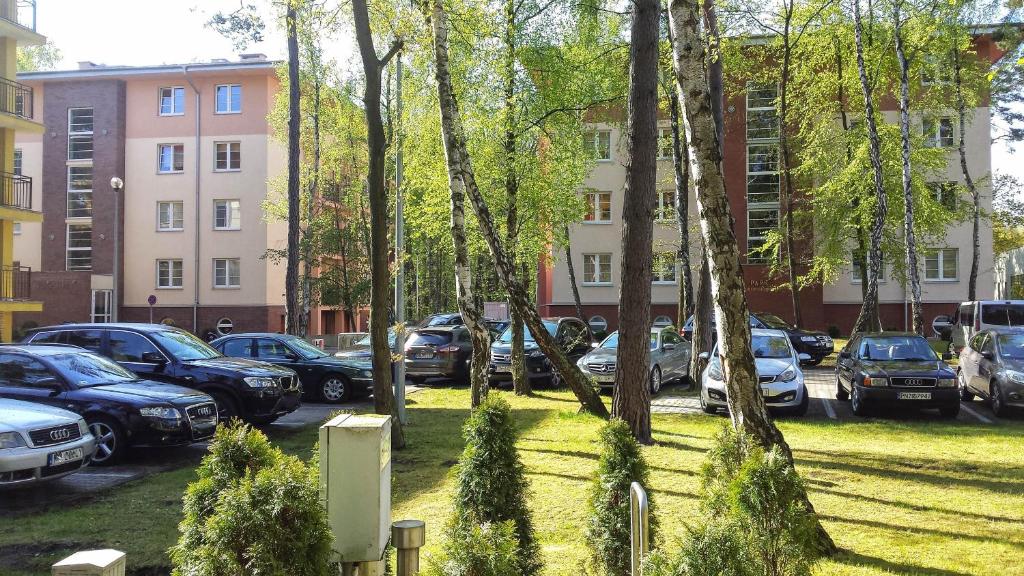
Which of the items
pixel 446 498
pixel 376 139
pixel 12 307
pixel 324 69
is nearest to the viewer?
pixel 446 498

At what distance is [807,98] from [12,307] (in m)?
29.3

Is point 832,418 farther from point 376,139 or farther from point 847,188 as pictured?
point 847,188

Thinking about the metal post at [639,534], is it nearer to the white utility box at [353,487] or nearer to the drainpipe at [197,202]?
the white utility box at [353,487]

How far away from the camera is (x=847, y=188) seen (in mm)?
29734

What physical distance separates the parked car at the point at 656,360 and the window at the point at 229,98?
28648mm

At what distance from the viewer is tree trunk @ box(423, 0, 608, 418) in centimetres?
1216

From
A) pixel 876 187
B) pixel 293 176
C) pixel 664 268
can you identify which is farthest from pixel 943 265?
pixel 293 176

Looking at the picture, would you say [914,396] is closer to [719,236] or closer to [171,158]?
[719,236]

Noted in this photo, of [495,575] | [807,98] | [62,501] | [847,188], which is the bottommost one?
[62,501]

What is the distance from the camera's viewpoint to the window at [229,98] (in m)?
41.2

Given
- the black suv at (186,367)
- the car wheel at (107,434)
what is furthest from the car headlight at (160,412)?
the black suv at (186,367)

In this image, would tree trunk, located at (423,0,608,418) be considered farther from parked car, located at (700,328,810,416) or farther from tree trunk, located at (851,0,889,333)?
tree trunk, located at (851,0,889,333)

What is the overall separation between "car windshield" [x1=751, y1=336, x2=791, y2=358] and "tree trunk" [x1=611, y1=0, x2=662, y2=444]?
16.4 ft

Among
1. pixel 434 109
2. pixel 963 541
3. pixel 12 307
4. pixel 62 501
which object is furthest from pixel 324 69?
pixel 963 541
